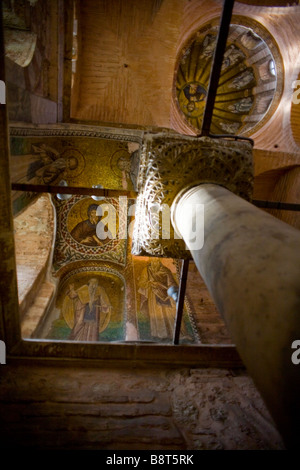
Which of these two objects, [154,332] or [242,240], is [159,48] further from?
[242,240]

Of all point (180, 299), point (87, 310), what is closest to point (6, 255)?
point (180, 299)

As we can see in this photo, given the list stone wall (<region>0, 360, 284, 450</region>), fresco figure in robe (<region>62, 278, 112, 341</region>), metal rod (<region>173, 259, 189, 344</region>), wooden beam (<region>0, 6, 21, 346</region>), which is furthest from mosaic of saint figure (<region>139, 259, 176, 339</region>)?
wooden beam (<region>0, 6, 21, 346</region>)

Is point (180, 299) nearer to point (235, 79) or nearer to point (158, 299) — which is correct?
point (158, 299)

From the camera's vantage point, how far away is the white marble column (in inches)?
26.6

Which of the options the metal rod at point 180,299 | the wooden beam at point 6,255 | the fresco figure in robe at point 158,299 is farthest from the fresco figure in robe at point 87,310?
the metal rod at point 180,299

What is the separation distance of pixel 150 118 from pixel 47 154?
12.8 ft

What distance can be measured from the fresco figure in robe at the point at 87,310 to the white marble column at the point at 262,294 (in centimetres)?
413

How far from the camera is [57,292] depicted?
5367 mm

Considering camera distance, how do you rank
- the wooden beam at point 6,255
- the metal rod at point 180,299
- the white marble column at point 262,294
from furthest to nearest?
the metal rod at point 180,299 → the wooden beam at point 6,255 → the white marble column at point 262,294

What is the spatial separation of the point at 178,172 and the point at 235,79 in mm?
9539

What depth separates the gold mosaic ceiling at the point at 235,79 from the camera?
7781mm

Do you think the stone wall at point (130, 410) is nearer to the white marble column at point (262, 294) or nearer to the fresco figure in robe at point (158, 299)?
the white marble column at point (262, 294)
